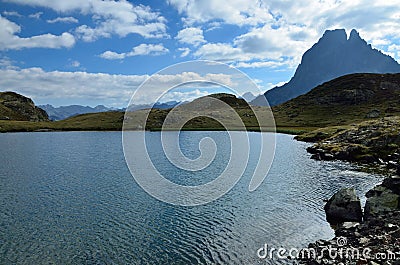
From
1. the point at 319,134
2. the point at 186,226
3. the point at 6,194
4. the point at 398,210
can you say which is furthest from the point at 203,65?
the point at 319,134

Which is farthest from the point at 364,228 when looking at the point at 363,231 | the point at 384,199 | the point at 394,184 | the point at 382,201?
the point at 394,184

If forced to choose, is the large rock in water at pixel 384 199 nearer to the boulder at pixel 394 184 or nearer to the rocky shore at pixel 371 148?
the boulder at pixel 394 184

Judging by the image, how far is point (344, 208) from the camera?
40.4m

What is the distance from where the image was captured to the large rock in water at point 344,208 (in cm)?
3959

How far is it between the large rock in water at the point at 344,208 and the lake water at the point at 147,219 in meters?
1.62

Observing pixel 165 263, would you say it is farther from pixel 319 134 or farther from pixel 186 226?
pixel 319 134

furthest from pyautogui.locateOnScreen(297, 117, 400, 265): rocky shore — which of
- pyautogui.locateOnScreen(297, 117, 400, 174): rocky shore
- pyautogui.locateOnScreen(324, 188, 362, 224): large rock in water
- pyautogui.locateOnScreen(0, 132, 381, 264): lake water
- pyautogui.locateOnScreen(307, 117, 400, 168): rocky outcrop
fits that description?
pyautogui.locateOnScreen(307, 117, 400, 168): rocky outcrop

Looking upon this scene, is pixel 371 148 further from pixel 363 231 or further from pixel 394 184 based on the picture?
pixel 363 231

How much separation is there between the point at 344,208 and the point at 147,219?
25.7 meters

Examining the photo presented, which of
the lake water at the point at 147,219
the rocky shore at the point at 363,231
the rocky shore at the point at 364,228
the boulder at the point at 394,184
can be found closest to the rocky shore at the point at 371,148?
the rocky shore at the point at 364,228

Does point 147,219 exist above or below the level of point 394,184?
below

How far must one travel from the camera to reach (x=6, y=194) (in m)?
53.2

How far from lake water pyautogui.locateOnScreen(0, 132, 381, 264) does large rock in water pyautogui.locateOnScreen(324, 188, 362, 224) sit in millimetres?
1620

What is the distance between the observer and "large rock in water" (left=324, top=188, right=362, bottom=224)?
130 ft
